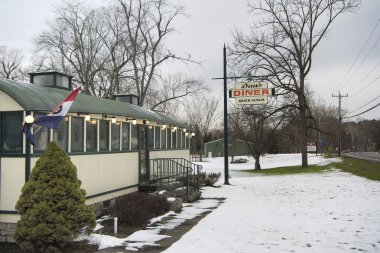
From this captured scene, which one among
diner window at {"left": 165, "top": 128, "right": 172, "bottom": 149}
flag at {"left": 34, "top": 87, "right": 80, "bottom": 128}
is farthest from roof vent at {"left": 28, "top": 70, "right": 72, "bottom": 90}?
diner window at {"left": 165, "top": 128, "right": 172, "bottom": 149}

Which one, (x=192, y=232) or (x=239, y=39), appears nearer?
(x=192, y=232)

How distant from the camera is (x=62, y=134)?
9758 mm

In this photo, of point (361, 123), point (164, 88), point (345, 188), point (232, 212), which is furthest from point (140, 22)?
point (361, 123)

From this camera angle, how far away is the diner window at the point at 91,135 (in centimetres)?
1083

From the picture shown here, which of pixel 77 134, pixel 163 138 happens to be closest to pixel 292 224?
pixel 77 134

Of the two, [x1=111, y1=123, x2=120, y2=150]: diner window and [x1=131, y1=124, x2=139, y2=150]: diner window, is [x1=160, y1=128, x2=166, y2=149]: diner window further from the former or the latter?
[x1=111, y1=123, x2=120, y2=150]: diner window

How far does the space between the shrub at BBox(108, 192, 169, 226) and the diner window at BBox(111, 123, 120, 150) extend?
183cm

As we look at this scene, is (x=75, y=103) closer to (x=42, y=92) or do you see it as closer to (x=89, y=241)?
(x=42, y=92)

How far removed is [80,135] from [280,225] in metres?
5.40

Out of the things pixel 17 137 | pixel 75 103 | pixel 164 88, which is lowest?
pixel 17 137

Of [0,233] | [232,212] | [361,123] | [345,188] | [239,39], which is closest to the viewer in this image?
[0,233]

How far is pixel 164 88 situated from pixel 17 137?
37.1m

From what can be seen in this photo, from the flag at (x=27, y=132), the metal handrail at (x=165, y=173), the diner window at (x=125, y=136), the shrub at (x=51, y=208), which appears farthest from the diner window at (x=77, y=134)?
the metal handrail at (x=165, y=173)

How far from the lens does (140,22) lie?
3847 cm
